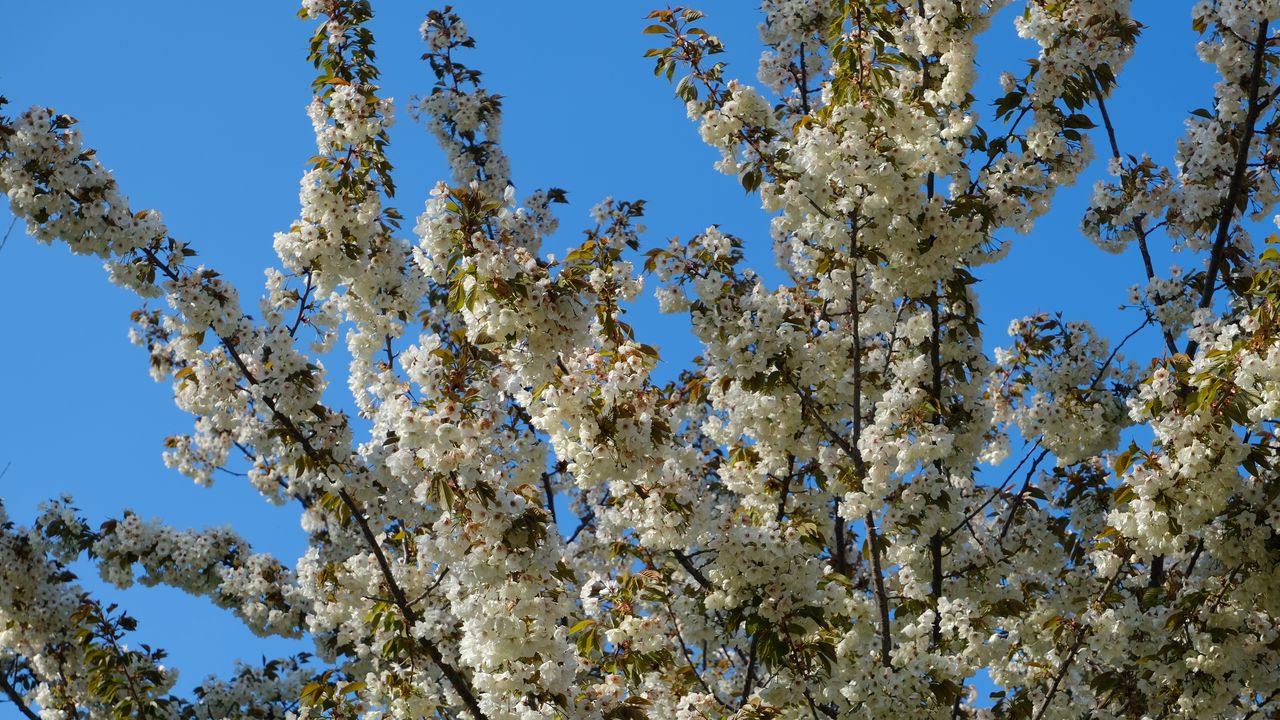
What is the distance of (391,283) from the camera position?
6.72m

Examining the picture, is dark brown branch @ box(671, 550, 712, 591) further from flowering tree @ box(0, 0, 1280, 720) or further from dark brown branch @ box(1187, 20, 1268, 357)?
dark brown branch @ box(1187, 20, 1268, 357)

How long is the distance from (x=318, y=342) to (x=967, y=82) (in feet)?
13.0

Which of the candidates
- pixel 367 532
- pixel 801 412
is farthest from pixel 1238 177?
pixel 367 532

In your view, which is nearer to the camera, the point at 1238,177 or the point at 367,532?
the point at 367,532

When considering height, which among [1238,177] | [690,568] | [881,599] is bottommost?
[690,568]

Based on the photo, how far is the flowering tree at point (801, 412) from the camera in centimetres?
518

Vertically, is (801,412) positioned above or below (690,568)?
above

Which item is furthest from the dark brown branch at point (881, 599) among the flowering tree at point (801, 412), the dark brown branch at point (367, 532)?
the dark brown branch at point (367, 532)

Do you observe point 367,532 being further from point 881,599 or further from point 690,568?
point 881,599

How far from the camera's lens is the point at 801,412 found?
6.81m

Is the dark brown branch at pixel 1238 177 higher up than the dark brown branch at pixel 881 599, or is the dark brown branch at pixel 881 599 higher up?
the dark brown branch at pixel 1238 177

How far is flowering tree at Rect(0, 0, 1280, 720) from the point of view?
518cm

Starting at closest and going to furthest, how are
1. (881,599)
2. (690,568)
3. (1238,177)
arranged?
(690,568) → (881,599) → (1238,177)

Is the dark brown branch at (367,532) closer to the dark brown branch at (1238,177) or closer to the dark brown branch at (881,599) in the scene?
A: the dark brown branch at (881,599)
